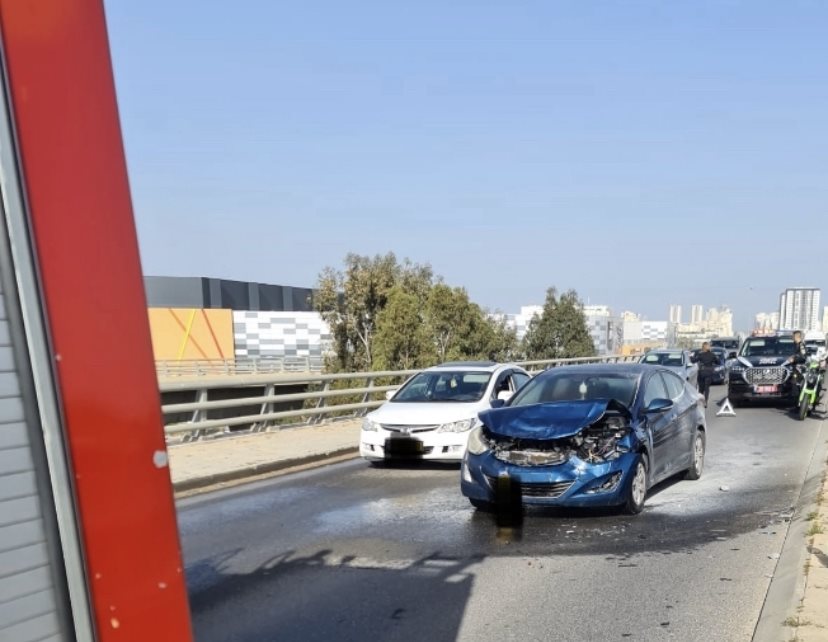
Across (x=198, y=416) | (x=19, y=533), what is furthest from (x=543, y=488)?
(x=198, y=416)

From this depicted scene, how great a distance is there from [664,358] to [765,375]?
15.9ft

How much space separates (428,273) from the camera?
5619 cm

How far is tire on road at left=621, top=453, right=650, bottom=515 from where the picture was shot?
777cm

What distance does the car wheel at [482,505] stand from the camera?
8.12m

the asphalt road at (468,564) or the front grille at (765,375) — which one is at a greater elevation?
the asphalt road at (468,564)

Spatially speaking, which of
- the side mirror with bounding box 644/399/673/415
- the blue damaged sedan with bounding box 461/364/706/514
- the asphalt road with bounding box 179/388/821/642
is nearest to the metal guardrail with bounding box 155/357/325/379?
the asphalt road with bounding box 179/388/821/642

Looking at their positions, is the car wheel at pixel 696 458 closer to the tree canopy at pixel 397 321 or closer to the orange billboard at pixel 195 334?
the tree canopy at pixel 397 321

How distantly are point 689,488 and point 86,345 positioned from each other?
29.8 ft

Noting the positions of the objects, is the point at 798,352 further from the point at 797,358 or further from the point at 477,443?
the point at 477,443

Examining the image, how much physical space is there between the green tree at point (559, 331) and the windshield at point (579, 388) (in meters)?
39.4

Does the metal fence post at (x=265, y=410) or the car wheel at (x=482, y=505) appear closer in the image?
the car wheel at (x=482, y=505)

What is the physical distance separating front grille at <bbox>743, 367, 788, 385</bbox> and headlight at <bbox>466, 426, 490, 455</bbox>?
12419 mm

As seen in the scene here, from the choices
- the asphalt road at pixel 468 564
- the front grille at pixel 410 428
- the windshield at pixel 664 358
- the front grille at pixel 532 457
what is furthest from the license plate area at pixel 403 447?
the windshield at pixel 664 358

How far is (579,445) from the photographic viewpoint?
776 centimetres
